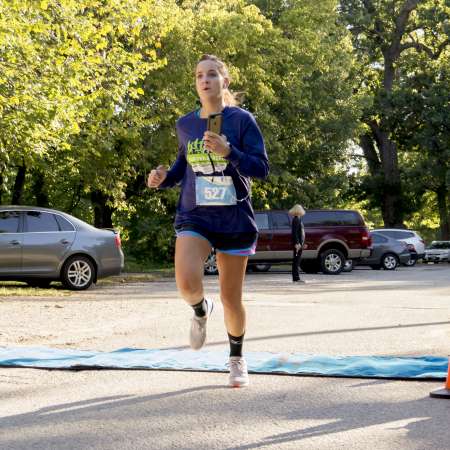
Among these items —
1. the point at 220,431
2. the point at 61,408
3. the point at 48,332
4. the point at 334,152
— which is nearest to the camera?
the point at 220,431

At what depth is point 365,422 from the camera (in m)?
4.79

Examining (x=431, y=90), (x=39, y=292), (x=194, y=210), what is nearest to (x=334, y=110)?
(x=431, y=90)

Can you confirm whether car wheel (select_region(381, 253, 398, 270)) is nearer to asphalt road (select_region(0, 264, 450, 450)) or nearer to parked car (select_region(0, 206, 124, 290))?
parked car (select_region(0, 206, 124, 290))

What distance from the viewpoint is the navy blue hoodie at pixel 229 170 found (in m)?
5.59

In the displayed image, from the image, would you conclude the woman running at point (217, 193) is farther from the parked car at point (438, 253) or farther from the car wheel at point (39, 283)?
the parked car at point (438, 253)

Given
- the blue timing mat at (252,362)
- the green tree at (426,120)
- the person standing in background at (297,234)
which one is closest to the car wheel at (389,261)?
the person standing in background at (297,234)

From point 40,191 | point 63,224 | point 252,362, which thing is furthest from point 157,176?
point 40,191

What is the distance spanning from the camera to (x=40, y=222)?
1633cm

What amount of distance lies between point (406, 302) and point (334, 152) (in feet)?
80.2

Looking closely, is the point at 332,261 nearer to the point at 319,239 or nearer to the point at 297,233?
the point at 319,239

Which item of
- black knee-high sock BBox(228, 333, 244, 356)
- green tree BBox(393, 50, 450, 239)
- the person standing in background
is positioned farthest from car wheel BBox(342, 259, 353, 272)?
black knee-high sock BBox(228, 333, 244, 356)

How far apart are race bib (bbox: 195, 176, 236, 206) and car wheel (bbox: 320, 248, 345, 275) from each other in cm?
2081

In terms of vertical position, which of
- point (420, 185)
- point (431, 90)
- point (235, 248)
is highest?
point (431, 90)

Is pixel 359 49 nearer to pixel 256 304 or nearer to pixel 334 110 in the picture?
pixel 334 110
